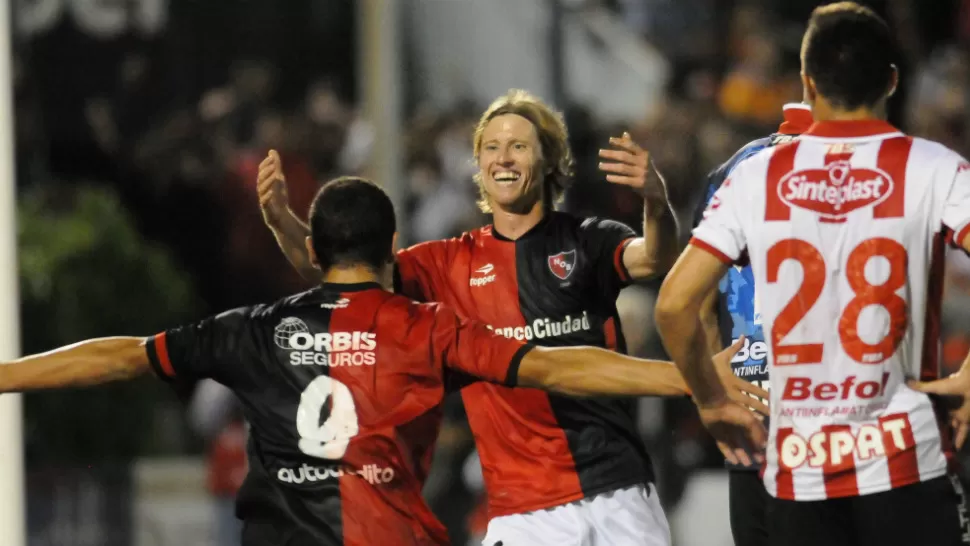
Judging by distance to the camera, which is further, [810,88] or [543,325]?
[543,325]

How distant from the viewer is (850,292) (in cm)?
438

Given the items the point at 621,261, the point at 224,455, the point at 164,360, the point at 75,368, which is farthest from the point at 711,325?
the point at 224,455

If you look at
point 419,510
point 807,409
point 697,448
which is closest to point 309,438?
point 419,510

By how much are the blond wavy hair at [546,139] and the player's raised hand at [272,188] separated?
2.43ft

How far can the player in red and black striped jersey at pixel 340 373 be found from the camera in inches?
196

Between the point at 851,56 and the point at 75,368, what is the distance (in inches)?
96.7

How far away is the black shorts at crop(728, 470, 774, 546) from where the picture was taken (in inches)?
220

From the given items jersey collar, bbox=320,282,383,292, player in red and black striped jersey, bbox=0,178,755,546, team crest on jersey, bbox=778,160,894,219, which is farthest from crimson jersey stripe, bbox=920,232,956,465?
jersey collar, bbox=320,282,383,292

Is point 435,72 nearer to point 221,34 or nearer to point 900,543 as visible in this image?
point 221,34

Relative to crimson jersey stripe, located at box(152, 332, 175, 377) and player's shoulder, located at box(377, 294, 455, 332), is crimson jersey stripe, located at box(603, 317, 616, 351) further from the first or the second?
crimson jersey stripe, located at box(152, 332, 175, 377)

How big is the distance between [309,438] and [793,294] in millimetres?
1534

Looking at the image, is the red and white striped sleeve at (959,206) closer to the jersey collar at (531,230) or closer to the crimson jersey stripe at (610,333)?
the crimson jersey stripe at (610,333)

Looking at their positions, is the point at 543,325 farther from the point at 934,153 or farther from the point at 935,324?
the point at 934,153

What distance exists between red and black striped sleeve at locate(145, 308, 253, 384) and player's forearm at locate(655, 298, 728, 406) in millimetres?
1343
